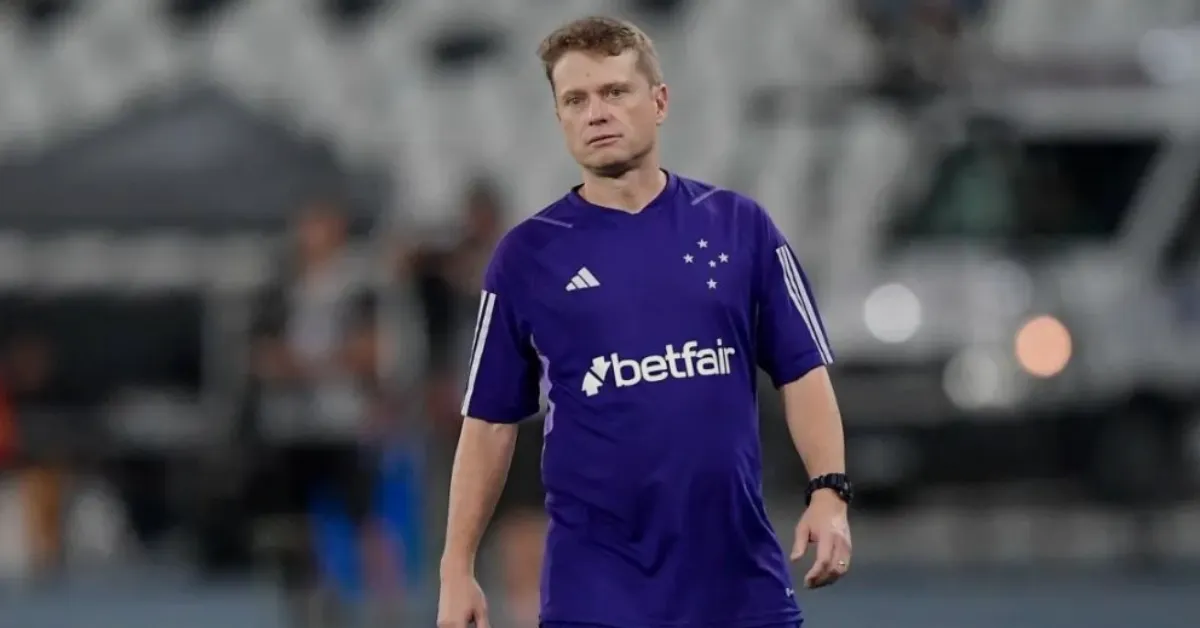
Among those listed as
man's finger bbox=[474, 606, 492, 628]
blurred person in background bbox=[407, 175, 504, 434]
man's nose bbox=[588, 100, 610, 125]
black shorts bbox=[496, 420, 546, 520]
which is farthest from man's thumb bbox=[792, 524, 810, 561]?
black shorts bbox=[496, 420, 546, 520]

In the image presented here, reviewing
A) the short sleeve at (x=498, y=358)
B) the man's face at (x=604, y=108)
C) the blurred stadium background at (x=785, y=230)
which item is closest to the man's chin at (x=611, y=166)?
the man's face at (x=604, y=108)

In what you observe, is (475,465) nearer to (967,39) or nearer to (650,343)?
(650,343)

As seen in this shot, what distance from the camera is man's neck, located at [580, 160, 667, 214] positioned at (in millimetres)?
5691

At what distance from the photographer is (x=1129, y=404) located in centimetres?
1847

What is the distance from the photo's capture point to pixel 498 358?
228 inches

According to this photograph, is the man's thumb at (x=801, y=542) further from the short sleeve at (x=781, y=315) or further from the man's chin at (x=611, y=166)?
the man's chin at (x=611, y=166)

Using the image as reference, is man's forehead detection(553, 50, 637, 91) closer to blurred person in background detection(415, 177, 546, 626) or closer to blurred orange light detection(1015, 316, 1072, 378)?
blurred person in background detection(415, 177, 546, 626)

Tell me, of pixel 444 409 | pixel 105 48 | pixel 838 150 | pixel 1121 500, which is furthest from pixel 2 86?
pixel 444 409

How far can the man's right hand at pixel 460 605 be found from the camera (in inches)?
225

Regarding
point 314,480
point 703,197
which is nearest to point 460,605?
point 703,197

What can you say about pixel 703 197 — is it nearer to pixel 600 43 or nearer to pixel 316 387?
pixel 600 43

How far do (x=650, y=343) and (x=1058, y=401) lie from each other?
1298cm

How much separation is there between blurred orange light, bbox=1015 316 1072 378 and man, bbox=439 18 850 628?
12.6 meters

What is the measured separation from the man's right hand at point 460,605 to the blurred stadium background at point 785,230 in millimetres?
7001
